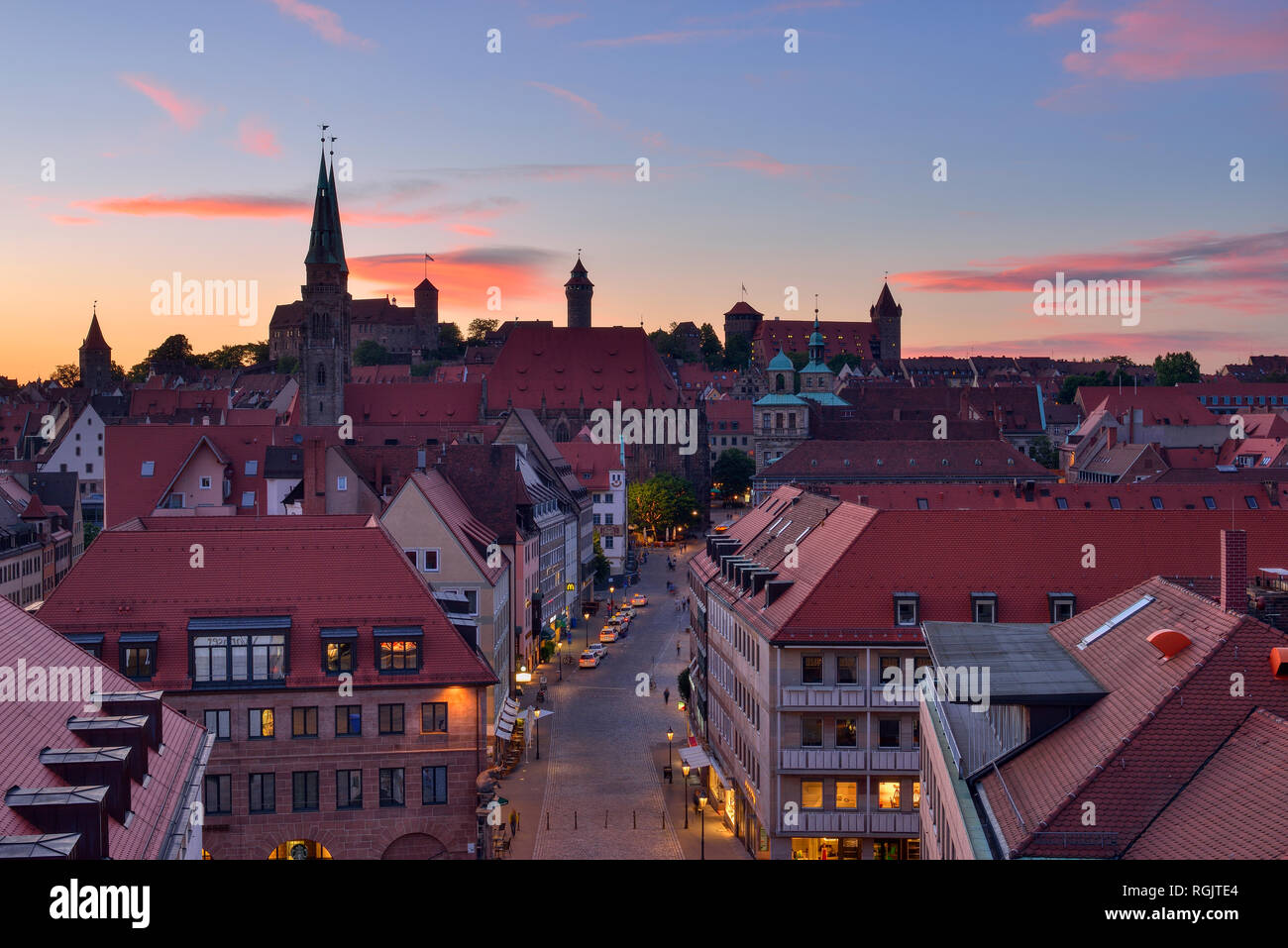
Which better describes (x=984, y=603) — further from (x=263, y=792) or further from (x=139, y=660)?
(x=139, y=660)

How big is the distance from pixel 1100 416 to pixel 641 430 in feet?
150

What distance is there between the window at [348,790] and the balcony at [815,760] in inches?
439

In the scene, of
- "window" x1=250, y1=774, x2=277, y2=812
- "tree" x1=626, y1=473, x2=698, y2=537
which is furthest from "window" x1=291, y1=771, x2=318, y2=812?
"tree" x1=626, y1=473, x2=698, y2=537

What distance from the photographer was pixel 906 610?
36750 mm

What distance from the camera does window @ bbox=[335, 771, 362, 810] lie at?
32.0 metres

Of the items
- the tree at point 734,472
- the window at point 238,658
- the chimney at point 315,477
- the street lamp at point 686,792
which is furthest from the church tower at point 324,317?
the window at point 238,658

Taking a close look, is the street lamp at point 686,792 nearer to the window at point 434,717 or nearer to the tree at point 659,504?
the window at point 434,717

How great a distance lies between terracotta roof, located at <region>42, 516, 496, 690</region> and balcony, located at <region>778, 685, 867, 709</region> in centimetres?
839

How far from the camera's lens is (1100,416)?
433 feet

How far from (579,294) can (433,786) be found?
157164 mm

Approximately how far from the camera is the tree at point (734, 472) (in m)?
158

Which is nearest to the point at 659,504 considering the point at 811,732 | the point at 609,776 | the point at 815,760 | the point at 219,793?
the point at 609,776
